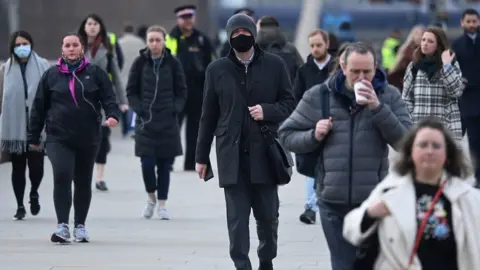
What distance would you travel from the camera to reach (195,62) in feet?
56.1

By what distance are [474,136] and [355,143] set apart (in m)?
7.16

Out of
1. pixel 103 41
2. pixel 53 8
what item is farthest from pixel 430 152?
pixel 53 8

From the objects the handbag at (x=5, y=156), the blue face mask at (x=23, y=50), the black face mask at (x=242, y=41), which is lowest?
the handbag at (x=5, y=156)

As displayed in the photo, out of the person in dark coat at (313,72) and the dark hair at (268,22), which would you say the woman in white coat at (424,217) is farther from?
the dark hair at (268,22)

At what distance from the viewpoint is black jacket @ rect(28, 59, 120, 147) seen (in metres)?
11.1

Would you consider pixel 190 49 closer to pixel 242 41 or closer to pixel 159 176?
pixel 159 176

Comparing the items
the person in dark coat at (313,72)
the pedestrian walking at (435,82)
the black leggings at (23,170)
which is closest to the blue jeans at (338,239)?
the pedestrian walking at (435,82)

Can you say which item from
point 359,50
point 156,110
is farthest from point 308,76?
point 359,50

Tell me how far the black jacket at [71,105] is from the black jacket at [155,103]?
2012mm

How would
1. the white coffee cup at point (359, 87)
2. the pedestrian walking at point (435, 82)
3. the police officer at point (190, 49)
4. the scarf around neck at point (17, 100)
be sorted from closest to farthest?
the white coffee cup at point (359, 87) → the pedestrian walking at point (435, 82) → the scarf around neck at point (17, 100) → the police officer at point (190, 49)

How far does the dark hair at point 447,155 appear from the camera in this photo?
20.1 feet

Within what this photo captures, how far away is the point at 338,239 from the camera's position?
749 centimetres

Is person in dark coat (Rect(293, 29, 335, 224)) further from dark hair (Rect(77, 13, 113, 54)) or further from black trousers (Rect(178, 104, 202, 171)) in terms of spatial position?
black trousers (Rect(178, 104, 202, 171))

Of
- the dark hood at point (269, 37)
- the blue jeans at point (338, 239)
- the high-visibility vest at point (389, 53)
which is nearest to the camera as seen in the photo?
the blue jeans at point (338, 239)
